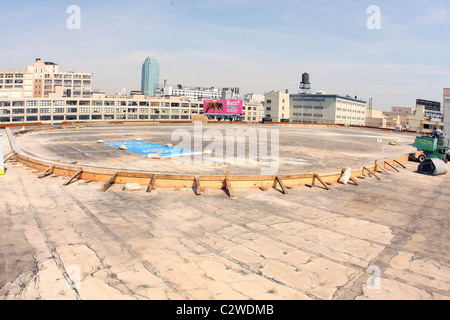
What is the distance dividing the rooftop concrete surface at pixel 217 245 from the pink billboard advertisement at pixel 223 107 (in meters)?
89.3

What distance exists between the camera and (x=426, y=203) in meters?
12.6

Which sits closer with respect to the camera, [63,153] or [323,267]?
[323,267]

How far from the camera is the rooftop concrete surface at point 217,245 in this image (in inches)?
233

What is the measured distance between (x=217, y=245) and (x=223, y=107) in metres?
95.5

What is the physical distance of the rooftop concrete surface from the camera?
5914mm

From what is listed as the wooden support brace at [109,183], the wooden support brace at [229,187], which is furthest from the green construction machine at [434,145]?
the wooden support brace at [109,183]

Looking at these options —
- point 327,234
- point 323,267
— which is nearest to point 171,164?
point 327,234

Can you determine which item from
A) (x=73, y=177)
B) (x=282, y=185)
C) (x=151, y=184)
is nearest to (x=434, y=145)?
(x=282, y=185)

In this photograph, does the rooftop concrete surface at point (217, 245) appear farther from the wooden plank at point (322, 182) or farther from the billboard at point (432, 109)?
the billboard at point (432, 109)

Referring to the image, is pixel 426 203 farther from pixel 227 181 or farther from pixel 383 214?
pixel 227 181

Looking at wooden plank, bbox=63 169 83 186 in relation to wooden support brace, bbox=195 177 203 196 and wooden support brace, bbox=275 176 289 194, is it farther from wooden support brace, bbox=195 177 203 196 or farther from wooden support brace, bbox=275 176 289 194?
wooden support brace, bbox=275 176 289 194
